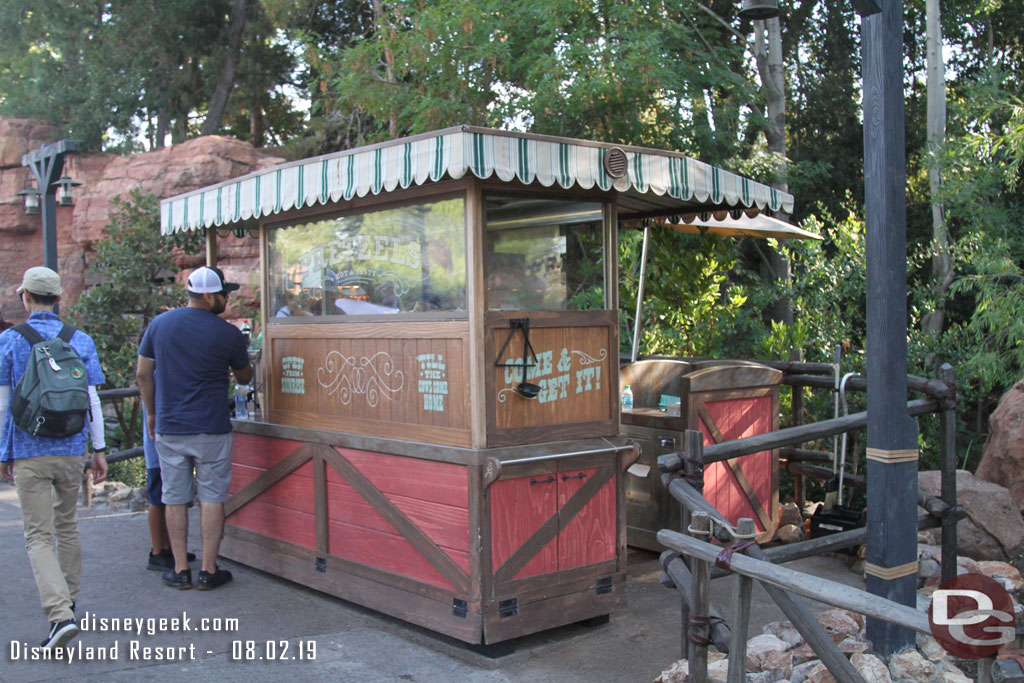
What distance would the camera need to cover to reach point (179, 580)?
6.01 meters

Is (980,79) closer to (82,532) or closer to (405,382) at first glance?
(405,382)

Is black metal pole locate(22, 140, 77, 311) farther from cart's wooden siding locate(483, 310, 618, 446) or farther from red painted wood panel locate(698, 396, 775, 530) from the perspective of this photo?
red painted wood panel locate(698, 396, 775, 530)

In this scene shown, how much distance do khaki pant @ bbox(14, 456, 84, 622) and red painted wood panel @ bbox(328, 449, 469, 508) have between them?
1.59 m

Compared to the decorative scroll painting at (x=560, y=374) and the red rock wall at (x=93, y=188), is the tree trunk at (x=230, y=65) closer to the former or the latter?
the red rock wall at (x=93, y=188)

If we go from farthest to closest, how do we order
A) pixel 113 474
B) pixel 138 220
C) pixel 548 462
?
pixel 138 220
pixel 113 474
pixel 548 462

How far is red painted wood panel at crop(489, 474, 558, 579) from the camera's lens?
4.77 meters

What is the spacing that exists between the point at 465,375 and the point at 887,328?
213cm

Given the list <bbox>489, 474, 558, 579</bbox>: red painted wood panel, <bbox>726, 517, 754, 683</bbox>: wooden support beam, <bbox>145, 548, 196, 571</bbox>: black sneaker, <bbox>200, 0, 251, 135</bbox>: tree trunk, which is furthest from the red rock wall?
<bbox>726, 517, 754, 683</bbox>: wooden support beam

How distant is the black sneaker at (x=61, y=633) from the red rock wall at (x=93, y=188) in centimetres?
1147

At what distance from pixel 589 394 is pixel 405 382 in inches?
42.6

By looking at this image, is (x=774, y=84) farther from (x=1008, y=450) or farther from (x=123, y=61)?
(x=123, y=61)

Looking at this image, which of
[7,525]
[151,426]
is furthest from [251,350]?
[7,525]

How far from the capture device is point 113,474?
32.2 feet

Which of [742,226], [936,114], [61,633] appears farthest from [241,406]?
[936,114]
